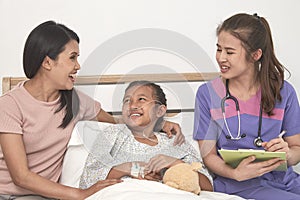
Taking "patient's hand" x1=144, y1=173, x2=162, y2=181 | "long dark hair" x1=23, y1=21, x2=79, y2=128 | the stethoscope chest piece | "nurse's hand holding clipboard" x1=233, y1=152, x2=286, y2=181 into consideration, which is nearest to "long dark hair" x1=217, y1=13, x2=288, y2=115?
the stethoscope chest piece

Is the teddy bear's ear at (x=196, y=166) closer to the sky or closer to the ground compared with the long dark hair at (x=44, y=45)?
closer to the ground

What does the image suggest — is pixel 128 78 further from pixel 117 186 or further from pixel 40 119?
pixel 117 186

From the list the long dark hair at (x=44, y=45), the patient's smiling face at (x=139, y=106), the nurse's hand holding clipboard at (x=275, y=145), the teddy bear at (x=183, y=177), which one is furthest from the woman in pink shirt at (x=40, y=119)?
the nurse's hand holding clipboard at (x=275, y=145)

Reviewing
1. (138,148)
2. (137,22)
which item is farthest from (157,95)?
(137,22)

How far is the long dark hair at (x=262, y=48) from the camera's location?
2.18m

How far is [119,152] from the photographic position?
2143 millimetres

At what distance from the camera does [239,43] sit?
2.17 metres

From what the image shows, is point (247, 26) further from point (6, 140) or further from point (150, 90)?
point (6, 140)

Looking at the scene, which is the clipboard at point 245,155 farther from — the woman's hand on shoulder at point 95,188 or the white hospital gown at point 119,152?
the woman's hand on shoulder at point 95,188

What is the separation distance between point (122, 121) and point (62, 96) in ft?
0.88

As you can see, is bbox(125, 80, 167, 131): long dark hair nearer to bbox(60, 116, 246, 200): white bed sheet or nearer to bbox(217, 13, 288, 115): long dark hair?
bbox(60, 116, 246, 200): white bed sheet

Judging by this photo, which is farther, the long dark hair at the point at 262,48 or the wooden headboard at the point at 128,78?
the wooden headboard at the point at 128,78

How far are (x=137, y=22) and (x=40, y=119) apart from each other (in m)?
0.78

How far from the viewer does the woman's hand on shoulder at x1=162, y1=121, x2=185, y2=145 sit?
2.20 m
